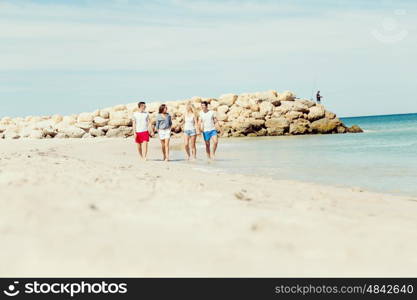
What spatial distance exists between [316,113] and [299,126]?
2781 millimetres

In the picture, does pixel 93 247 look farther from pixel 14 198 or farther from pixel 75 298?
pixel 14 198

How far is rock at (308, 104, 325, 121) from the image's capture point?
133ft

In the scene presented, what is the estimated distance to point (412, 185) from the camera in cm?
962

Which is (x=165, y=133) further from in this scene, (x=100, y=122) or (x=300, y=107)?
(x=300, y=107)

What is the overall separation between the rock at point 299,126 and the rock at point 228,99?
4.91 meters

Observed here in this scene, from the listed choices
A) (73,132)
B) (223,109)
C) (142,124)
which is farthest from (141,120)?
(223,109)

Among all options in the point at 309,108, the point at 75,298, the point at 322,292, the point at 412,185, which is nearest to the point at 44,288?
the point at 75,298

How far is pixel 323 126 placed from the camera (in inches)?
1565

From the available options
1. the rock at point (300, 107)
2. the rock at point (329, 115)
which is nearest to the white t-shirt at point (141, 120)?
the rock at point (300, 107)

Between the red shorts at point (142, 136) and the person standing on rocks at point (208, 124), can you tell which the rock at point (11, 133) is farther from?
the person standing on rocks at point (208, 124)

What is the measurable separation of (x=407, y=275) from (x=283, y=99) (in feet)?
128

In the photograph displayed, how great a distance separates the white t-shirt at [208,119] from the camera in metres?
14.6
